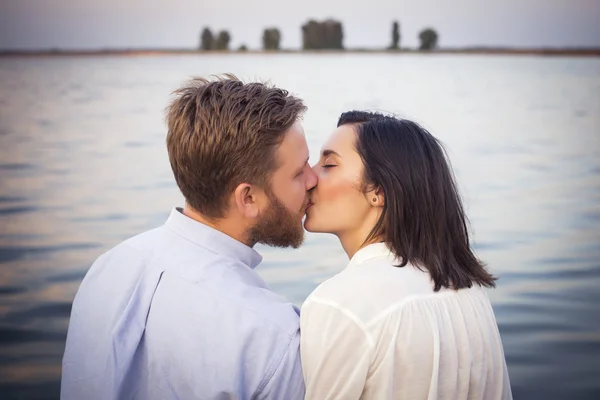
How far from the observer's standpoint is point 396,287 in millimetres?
2008

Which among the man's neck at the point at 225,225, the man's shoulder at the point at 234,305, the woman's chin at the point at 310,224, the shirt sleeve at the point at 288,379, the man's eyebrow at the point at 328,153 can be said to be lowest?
the shirt sleeve at the point at 288,379

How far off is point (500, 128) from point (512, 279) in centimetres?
1090

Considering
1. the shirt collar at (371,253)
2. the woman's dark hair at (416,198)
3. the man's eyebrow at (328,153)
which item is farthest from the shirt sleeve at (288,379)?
the man's eyebrow at (328,153)

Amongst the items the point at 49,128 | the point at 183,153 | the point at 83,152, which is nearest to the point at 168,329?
the point at 183,153

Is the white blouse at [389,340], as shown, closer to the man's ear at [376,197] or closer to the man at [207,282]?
the man at [207,282]

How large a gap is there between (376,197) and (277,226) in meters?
0.32

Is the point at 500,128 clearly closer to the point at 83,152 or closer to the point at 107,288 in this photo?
the point at 83,152

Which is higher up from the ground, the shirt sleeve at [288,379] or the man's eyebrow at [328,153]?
the man's eyebrow at [328,153]

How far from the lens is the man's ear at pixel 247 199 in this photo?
2344 mm

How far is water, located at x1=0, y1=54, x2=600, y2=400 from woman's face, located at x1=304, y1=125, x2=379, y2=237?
1.00 ft

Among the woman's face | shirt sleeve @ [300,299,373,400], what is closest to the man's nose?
the woman's face

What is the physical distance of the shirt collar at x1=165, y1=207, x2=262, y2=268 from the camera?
219cm

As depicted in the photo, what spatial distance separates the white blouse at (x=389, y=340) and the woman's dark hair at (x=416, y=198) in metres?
0.15

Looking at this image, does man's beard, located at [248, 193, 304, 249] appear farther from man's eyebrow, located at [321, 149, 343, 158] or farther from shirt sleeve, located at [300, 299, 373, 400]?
shirt sleeve, located at [300, 299, 373, 400]
